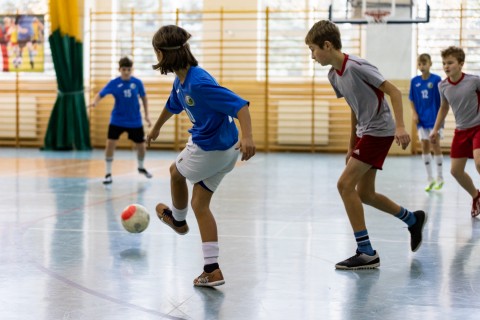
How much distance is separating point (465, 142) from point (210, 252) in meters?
3.99

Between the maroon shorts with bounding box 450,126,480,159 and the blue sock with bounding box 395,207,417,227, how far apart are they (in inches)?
88.4

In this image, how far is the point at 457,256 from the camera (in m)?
5.64

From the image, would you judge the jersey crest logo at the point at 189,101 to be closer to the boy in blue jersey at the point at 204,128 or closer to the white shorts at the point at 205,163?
the boy in blue jersey at the point at 204,128

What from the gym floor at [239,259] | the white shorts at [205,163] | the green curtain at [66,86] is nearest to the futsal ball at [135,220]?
A: the gym floor at [239,259]

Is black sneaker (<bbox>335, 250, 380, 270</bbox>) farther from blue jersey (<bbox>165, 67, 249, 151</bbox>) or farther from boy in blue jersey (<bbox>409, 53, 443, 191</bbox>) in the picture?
boy in blue jersey (<bbox>409, 53, 443, 191</bbox>)

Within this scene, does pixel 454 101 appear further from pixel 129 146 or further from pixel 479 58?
pixel 129 146

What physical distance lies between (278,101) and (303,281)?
13.6 m

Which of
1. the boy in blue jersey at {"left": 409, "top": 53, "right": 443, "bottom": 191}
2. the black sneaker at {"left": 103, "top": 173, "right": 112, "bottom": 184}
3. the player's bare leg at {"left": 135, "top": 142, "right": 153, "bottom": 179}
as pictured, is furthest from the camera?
the player's bare leg at {"left": 135, "top": 142, "right": 153, "bottom": 179}

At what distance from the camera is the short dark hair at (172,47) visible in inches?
181

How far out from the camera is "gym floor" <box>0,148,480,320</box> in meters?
4.15

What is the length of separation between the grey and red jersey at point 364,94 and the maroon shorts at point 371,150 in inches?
1.5

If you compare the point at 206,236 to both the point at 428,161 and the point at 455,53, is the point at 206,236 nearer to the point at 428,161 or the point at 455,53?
the point at 455,53

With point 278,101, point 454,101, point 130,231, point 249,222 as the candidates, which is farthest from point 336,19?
point 130,231

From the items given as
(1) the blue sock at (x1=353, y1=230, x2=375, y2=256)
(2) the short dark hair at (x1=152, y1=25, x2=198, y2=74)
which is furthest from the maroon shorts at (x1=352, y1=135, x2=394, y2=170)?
(2) the short dark hair at (x1=152, y1=25, x2=198, y2=74)
